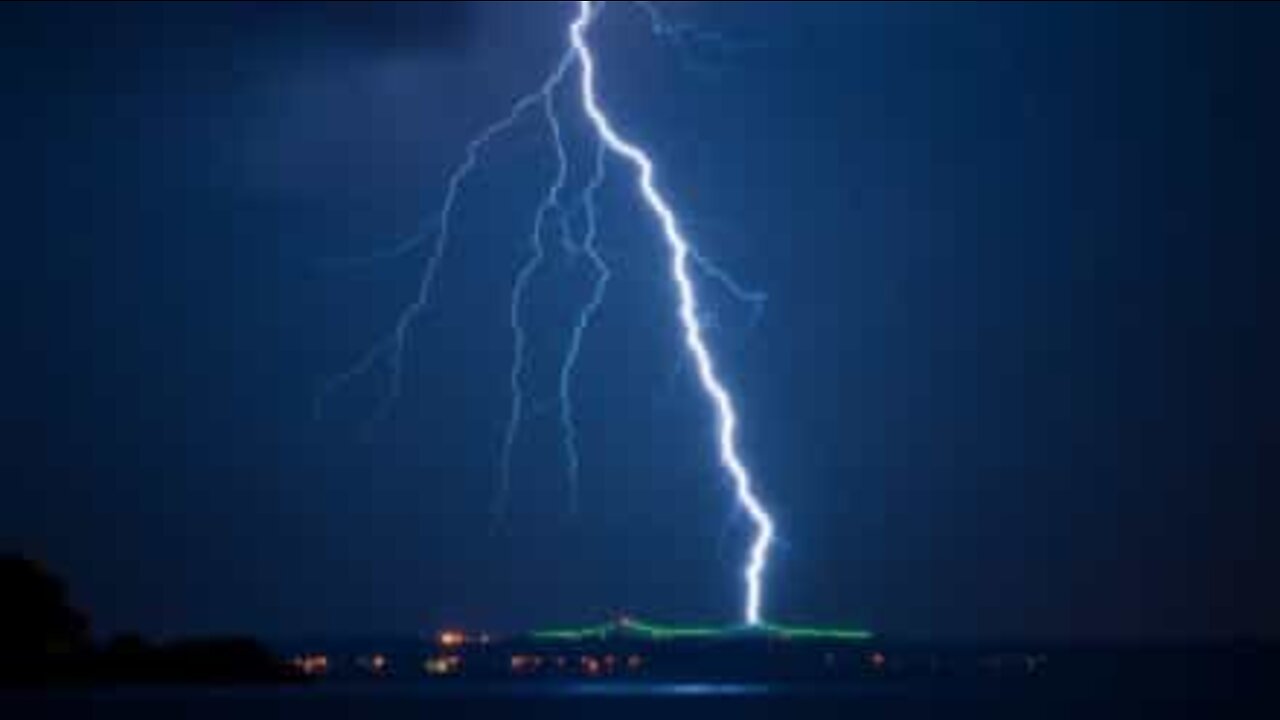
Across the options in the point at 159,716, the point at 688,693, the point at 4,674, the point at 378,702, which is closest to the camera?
the point at 159,716

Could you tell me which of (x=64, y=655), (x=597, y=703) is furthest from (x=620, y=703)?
(x=64, y=655)

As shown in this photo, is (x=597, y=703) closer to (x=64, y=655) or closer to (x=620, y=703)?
(x=620, y=703)

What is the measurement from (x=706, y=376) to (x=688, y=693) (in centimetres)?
3805

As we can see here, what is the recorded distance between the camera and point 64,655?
2744 inches

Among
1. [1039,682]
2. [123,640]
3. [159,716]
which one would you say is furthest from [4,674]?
[1039,682]

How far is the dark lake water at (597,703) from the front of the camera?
55719 mm

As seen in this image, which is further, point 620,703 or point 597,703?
point 597,703

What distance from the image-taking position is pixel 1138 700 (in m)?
66.4

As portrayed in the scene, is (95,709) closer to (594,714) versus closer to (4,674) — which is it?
(594,714)

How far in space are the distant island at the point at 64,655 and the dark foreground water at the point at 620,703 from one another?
1713 millimetres

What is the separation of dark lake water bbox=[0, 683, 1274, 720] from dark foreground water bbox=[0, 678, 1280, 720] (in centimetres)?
3

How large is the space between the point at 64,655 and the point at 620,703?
1581 centimetres

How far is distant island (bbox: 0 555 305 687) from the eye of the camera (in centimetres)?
6769

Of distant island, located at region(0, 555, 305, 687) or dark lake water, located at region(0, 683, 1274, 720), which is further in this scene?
distant island, located at region(0, 555, 305, 687)
